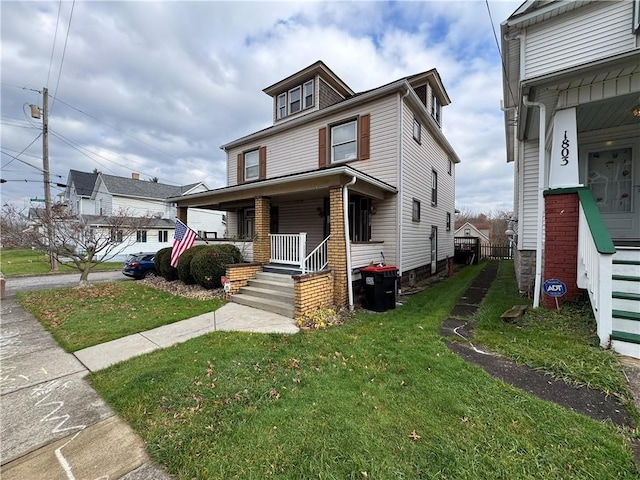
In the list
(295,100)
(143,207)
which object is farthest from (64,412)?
(143,207)

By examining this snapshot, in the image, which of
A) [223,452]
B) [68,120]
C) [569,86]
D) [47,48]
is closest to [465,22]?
[569,86]

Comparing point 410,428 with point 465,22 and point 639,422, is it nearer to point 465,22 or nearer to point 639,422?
point 639,422

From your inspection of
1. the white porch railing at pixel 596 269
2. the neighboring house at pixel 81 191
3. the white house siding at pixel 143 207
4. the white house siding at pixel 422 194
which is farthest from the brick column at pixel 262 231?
the neighboring house at pixel 81 191

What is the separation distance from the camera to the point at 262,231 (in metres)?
8.37

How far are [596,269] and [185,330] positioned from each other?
22.6ft

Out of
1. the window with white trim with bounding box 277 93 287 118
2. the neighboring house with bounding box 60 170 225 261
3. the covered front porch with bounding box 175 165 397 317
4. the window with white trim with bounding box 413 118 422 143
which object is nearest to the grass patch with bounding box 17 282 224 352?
the covered front porch with bounding box 175 165 397 317

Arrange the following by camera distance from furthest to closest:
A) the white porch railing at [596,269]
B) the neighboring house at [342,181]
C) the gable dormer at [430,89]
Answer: the gable dormer at [430,89] < the neighboring house at [342,181] < the white porch railing at [596,269]

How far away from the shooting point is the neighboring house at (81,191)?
1062 inches

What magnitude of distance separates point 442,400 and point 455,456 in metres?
0.77

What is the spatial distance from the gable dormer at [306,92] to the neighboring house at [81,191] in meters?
25.5

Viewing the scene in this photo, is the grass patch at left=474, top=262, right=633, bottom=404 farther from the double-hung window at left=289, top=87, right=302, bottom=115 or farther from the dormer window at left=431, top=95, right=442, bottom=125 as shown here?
the double-hung window at left=289, top=87, right=302, bottom=115

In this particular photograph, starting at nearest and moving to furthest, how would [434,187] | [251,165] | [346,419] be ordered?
[346,419] < [434,187] < [251,165]

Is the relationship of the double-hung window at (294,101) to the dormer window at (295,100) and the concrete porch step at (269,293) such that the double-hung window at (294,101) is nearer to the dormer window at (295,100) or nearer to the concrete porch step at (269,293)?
the dormer window at (295,100)

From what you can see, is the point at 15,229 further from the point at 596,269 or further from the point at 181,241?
the point at 596,269
